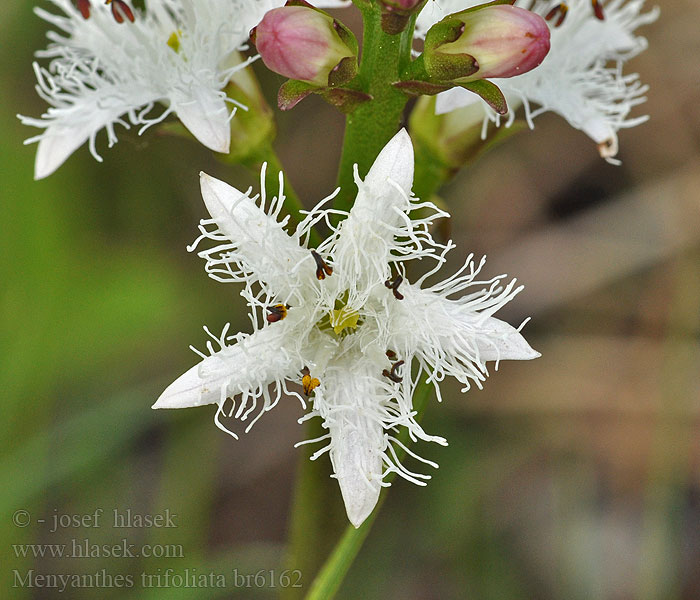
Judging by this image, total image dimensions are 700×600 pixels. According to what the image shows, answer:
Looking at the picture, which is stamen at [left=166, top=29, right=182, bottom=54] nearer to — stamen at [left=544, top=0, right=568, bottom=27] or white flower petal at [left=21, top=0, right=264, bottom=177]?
white flower petal at [left=21, top=0, right=264, bottom=177]

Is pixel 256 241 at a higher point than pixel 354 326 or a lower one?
higher

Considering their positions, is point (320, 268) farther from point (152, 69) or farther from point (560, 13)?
point (560, 13)

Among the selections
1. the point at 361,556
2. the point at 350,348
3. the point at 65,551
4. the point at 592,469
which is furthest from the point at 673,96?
the point at 65,551

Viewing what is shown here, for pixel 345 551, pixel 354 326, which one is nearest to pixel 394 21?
pixel 354 326

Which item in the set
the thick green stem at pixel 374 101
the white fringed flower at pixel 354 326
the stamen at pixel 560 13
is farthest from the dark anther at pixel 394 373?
the stamen at pixel 560 13

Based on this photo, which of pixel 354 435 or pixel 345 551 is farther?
pixel 345 551

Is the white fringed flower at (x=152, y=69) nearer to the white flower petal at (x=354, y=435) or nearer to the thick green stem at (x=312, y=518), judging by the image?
the white flower petal at (x=354, y=435)
